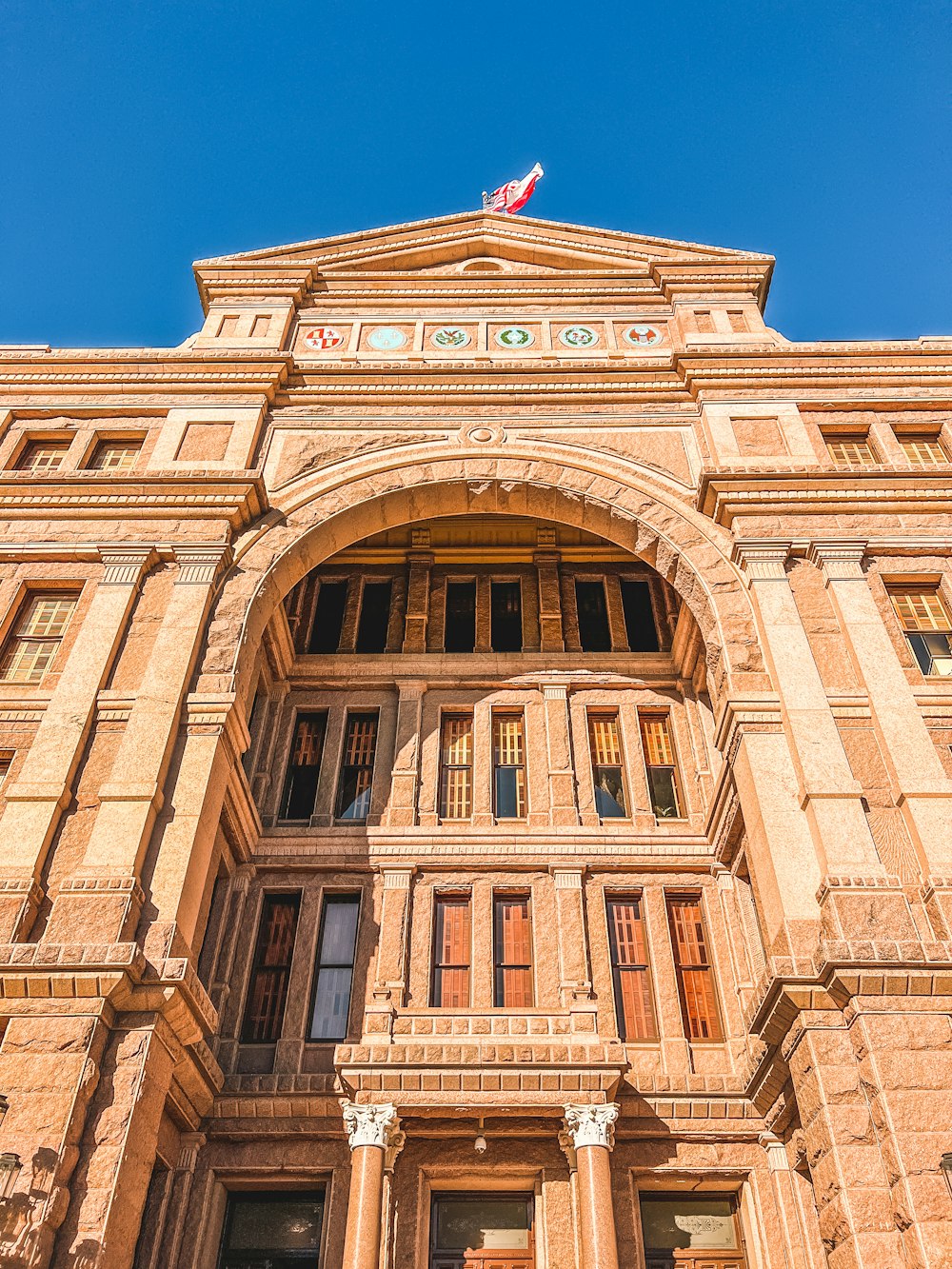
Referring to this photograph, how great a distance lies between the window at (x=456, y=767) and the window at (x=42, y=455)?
912cm

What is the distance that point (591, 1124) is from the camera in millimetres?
14219

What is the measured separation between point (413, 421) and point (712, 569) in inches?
271

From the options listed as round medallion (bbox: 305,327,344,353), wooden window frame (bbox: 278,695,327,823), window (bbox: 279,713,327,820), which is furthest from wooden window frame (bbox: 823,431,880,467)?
window (bbox: 279,713,327,820)

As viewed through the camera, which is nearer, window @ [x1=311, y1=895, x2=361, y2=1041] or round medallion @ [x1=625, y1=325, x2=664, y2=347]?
window @ [x1=311, y1=895, x2=361, y2=1041]

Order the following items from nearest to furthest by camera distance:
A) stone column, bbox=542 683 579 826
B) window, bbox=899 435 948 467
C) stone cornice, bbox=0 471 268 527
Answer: stone cornice, bbox=0 471 268 527 → stone column, bbox=542 683 579 826 → window, bbox=899 435 948 467

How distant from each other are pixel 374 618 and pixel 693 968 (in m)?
9.96

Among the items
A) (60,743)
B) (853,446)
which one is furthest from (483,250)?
(60,743)

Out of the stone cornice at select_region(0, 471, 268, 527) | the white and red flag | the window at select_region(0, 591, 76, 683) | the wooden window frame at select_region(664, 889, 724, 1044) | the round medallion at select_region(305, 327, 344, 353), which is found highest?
the white and red flag

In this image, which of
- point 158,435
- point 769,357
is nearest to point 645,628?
point 769,357

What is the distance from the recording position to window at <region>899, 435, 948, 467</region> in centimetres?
2034

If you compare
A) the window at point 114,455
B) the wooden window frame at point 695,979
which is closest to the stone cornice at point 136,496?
the window at point 114,455

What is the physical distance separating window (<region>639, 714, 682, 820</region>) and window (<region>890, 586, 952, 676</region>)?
5.05m

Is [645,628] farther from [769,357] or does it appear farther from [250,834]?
[250,834]

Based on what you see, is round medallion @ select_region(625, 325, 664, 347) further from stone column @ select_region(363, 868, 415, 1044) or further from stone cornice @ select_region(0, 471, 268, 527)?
stone column @ select_region(363, 868, 415, 1044)
